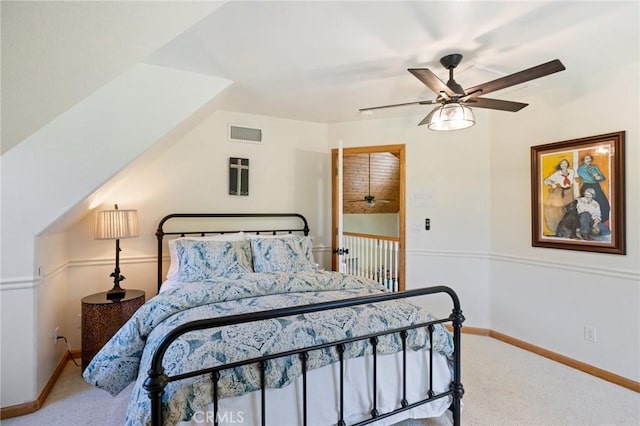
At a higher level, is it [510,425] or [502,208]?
[502,208]

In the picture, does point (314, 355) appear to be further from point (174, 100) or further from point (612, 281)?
point (612, 281)

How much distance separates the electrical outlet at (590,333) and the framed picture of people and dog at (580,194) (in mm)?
653

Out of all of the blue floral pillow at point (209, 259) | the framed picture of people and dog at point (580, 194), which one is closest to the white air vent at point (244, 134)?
the blue floral pillow at point (209, 259)

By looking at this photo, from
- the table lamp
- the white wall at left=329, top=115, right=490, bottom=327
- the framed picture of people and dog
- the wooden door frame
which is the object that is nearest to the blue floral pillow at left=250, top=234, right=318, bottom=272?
the wooden door frame

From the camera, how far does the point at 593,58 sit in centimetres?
240

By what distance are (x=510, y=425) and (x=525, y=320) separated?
1488 mm

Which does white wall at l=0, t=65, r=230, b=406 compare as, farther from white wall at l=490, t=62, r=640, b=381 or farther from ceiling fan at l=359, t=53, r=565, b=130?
white wall at l=490, t=62, r=640, b=381

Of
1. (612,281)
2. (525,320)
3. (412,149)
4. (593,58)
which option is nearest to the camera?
(593,58)

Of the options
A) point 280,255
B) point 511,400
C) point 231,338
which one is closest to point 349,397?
point 231,338

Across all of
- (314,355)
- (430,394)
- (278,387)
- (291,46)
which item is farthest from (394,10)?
(430,394)

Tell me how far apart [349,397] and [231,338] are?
705mm

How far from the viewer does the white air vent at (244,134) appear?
3.62 meters

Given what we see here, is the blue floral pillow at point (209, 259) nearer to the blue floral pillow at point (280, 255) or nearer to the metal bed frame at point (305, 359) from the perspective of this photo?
the blue floral pillow at point (280, 255)

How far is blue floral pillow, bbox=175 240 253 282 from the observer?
8.88ft
